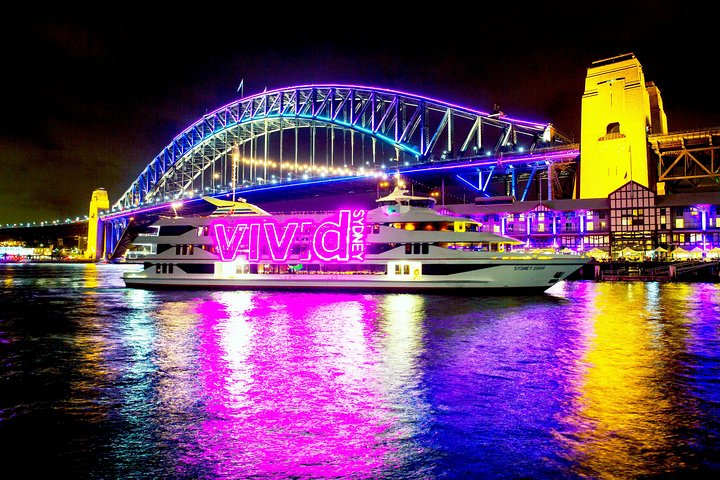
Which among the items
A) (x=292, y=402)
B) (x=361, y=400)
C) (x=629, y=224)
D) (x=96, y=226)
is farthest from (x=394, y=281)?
(x=96, y=226)

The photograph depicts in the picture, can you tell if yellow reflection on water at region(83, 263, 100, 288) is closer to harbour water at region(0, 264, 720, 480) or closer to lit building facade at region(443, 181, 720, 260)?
harbour water at region(0, 264, 720, 480)

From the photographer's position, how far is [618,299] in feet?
98.9

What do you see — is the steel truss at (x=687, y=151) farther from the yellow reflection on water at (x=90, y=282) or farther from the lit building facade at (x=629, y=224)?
the yellow reflection on water at (x=90, y=282)

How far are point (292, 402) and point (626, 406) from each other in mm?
5708

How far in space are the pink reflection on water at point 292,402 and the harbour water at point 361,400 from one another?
1.6 inches

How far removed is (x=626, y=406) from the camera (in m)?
8.80

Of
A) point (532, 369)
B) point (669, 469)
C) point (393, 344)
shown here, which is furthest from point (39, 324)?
point (669, 469)

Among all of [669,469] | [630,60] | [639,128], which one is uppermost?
[630,60]

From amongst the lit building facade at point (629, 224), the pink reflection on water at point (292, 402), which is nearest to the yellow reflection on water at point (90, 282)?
the pink reflection on water at point (292, 402)

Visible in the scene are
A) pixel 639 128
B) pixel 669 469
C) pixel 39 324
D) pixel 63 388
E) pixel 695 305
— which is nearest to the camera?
pixel 669 469

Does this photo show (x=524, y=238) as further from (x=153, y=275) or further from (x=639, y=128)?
(x=153, y=275)

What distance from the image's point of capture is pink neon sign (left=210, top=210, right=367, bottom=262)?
108 feet

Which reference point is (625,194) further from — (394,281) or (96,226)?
(96,226)

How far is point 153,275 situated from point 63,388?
30.3 m
